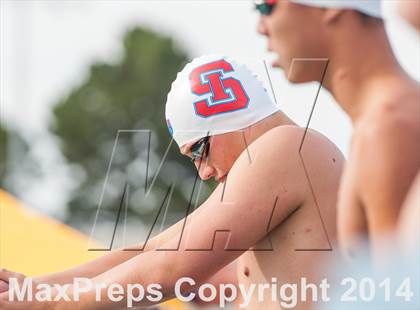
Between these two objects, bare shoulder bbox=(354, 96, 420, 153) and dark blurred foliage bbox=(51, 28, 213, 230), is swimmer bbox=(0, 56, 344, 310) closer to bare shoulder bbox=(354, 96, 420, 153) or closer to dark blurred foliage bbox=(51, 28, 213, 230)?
bare shoulder bbox=(354, 96, 420, 153)

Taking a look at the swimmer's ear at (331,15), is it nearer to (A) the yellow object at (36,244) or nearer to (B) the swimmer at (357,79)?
(B) the swimmer at (357,79)

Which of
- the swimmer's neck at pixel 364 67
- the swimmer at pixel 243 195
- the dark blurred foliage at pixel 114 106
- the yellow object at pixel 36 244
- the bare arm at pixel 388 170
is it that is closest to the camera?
the bare arm at pixel 388 170

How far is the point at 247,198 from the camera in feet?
12.0

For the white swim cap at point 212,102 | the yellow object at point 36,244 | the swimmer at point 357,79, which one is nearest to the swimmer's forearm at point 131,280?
Result: the white swim cap at point 212,102

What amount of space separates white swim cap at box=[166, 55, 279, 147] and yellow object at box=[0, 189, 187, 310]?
251 centimetres

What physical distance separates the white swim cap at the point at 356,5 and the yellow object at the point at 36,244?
3957 millimetres

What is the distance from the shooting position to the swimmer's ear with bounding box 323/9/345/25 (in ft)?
9.13

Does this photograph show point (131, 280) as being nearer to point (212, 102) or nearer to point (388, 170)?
point (212, 102)

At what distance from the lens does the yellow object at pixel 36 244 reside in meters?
6.97

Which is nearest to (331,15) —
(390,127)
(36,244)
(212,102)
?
(390,127)

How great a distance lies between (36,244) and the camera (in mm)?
7285

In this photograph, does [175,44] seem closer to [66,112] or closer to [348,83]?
[66,112]

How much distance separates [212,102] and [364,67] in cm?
143

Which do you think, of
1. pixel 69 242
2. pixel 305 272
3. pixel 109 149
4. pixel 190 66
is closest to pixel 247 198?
pixel 305 272
